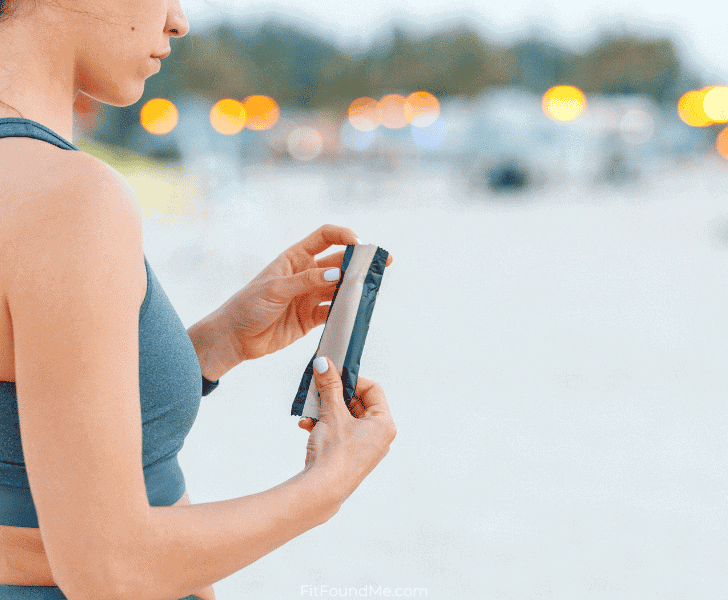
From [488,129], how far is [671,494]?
85.4 ft

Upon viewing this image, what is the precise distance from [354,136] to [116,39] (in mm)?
54314

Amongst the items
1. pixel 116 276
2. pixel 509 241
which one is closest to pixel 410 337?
pixel 116 276

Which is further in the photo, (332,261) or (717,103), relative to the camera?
(717,103)

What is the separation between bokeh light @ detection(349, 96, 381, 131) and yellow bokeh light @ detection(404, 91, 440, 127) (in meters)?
5.67

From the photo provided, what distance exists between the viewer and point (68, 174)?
0.83 meters

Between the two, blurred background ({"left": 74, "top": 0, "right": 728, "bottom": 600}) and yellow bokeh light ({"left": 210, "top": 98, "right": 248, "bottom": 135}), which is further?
yellow bokeh light ({"left": 210, "top": 98, "right": 248, "bottom": 135})

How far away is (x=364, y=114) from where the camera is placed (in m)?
55.4

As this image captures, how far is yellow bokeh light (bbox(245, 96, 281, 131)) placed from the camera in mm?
41188

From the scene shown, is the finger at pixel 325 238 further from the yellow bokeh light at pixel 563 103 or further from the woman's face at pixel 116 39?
the yellow bokeh light at pixel 563 103

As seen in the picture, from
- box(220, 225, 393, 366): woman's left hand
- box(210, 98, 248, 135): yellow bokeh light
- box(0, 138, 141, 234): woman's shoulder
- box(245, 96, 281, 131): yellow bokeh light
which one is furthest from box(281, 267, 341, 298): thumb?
box(245, 96, 281, 131): yellow bokeh light

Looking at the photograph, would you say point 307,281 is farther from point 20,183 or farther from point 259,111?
point 259,111

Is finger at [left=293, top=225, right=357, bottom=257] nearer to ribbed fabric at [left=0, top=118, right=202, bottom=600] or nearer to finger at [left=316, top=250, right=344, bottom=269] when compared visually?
finger at [left=316, top=250, right=344, bottom=269]

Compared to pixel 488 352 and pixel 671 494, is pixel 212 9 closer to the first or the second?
pixel 671 494

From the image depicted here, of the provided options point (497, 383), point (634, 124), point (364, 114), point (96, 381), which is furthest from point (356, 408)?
point (364, 114)
